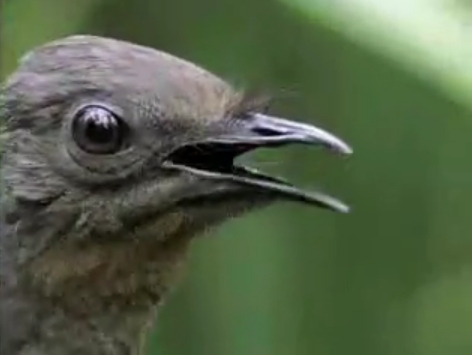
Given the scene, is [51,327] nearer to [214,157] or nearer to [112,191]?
[112,191]

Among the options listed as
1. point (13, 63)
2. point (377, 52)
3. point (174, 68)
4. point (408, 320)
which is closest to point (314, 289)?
point (408, 320)

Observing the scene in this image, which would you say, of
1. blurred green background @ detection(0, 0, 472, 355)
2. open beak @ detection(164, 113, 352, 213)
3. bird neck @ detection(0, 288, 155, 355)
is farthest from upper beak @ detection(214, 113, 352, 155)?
blurred green background @ detection(0, 0, 472, 355)

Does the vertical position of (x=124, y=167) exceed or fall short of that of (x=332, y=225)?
it falls short

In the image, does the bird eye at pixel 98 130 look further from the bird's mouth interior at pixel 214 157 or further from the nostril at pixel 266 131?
the nostril at pixel 266 131

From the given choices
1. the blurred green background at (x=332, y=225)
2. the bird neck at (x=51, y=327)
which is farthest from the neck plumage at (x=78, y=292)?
the blurred green background at (x=332, y=225)

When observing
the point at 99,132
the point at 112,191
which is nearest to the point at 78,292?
the point at 112,191

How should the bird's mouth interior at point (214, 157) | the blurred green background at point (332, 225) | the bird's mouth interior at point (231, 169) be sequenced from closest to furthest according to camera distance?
the bird's mouth interior at point (231, 169) → the bird's mouth interior at point (214, 157) → the blurred green background at point (332, 225)
